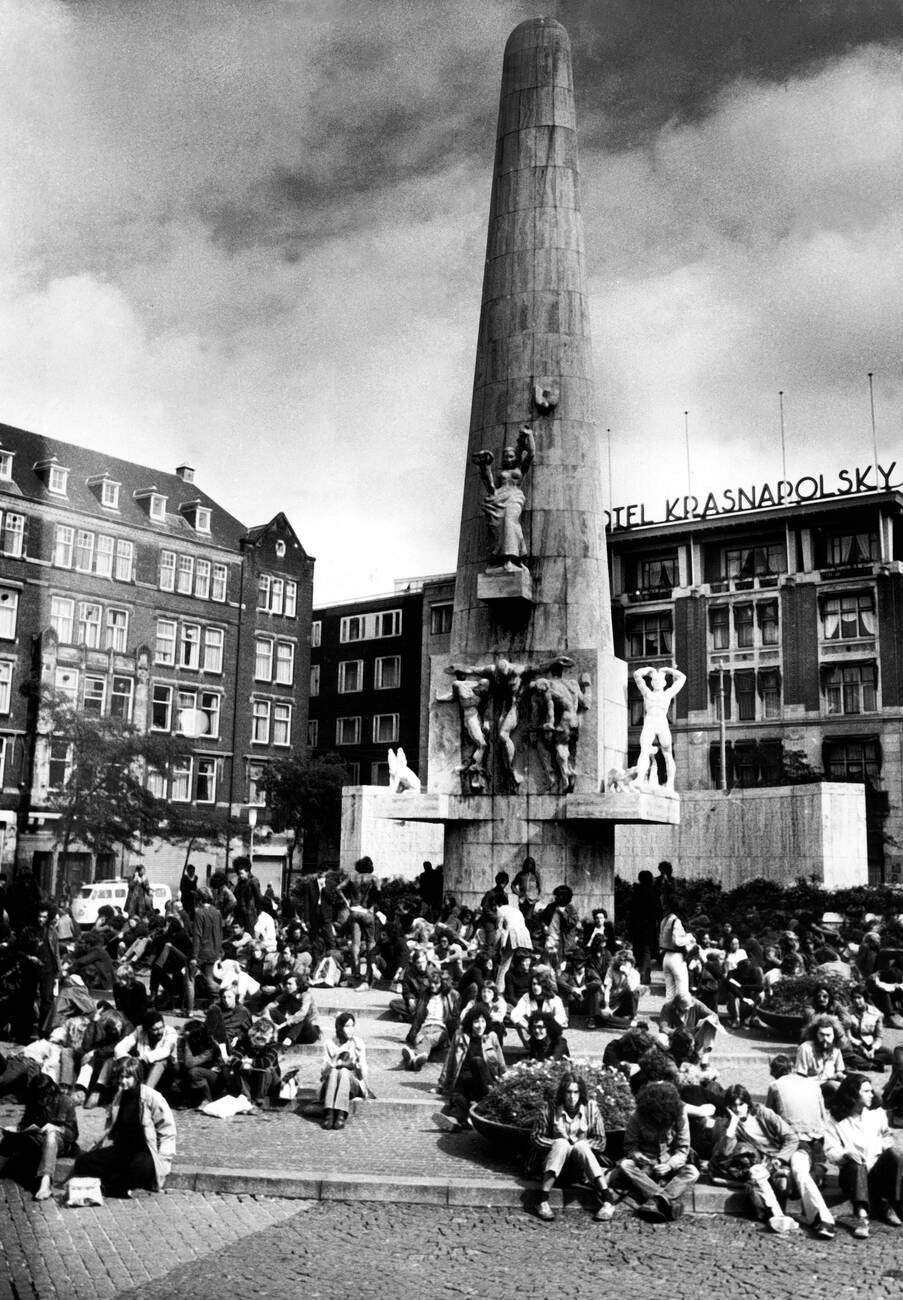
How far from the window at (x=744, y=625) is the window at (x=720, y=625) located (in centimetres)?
49

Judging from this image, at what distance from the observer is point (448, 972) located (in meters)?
17.2

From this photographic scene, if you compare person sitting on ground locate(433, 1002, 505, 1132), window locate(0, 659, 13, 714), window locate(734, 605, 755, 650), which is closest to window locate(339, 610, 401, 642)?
window locate(734, 605, 755, 650)

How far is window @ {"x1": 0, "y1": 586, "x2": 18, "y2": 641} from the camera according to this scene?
21.5 meters

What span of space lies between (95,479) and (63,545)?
2555mm

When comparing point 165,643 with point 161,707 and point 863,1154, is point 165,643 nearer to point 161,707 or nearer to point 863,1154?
point 161,707

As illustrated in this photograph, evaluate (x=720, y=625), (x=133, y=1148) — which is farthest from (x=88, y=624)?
(x=720, y=625)

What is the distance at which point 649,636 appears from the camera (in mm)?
68375

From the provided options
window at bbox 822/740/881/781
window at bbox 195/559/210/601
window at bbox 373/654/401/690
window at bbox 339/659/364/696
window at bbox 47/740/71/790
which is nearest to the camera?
window at bbox 47/740/71/790

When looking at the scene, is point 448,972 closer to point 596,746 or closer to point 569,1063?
point 569,1063

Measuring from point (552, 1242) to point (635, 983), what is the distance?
8.32 meters

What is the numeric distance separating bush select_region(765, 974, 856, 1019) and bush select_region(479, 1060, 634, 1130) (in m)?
6.34

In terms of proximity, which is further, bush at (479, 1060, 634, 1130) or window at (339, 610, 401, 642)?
window at (339, 610, 401, 642)

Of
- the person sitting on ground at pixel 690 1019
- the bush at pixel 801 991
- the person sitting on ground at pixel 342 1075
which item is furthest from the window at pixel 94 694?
the bush at pixel 801 991

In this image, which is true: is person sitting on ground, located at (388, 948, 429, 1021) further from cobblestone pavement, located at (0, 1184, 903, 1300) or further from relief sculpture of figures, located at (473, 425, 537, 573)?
relief sculpture of figures, located at (473, 425, 537, 573)
